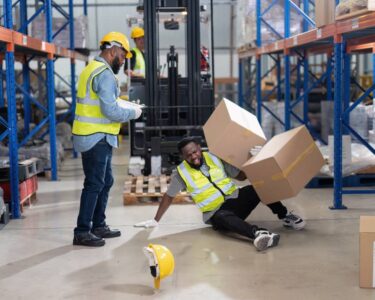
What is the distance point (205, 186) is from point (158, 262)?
181 cm

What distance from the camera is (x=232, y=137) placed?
6.82 metres

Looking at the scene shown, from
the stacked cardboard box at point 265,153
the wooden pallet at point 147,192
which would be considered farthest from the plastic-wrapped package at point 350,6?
the wooden pallet at point 147,192

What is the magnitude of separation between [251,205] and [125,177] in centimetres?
451

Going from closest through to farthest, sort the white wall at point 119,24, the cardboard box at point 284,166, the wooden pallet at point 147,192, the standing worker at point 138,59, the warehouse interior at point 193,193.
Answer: the warehouse interior at point 193,193 → the cardboard box at point 284,166 → the wooden pallet at point 147,192 → the standing worker at point 138,59 → the white wall at point 119,24

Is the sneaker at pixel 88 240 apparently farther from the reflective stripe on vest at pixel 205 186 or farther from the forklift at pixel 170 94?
the forklift at pixel 170 94

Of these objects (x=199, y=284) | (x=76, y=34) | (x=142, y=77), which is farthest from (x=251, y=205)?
(x=76, y=34)

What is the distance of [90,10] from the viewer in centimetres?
2228

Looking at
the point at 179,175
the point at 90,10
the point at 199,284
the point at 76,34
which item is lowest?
the point at 199,284

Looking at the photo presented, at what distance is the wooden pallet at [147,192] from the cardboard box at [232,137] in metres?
1.54

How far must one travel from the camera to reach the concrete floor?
487 cm

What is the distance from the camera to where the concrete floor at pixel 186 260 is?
4.87 m

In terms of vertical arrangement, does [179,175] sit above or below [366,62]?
below

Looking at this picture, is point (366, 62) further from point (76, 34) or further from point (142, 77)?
point (142, 77)

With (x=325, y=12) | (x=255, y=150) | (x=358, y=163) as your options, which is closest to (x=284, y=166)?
(x=255, y=150)
